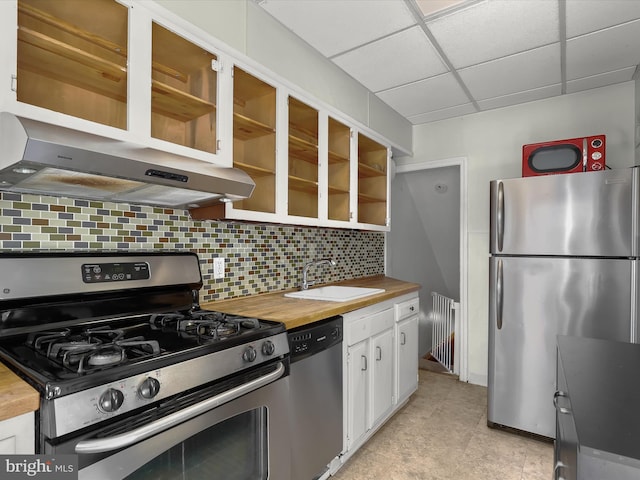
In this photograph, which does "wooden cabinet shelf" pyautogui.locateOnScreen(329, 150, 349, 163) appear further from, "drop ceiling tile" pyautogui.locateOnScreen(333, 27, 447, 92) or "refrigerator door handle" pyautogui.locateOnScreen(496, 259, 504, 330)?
"refrigerator door handle" pyautogui.locateOnScreen(496, 259, 504, 330)

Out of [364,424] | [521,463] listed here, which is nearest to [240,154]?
[364,424]

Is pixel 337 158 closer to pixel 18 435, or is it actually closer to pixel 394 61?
pixel 394 61

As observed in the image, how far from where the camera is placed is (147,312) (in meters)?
1.62

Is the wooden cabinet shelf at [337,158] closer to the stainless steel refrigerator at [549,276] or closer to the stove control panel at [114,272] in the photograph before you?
the stainless steel refrigerator at [549,276]

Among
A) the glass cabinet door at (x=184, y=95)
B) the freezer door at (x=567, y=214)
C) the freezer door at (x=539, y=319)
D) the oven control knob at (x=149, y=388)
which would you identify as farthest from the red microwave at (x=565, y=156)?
the oven control knob at (x=149, y=388)

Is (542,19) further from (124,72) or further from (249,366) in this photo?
(249,366)

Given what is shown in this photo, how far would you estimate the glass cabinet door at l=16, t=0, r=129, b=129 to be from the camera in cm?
126

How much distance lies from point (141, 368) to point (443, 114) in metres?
3.28

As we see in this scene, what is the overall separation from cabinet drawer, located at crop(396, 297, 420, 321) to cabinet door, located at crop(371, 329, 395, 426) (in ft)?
0.53

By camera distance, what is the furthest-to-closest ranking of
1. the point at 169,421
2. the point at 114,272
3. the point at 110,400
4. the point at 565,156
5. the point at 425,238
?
the point at 425,238 < the point at 565,156 < the point at 114,272 < the point at 169,421 < the point at 110,400

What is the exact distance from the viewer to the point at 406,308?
2.74m

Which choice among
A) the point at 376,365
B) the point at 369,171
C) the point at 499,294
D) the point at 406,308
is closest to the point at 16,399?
the point at 376,365

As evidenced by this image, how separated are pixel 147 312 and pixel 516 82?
2.93 metres

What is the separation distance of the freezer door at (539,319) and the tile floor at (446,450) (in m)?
0.17
